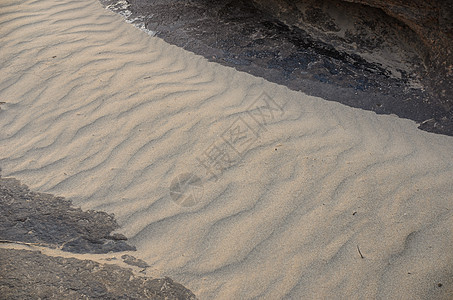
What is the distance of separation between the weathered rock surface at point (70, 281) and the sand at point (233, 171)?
0.29 feet

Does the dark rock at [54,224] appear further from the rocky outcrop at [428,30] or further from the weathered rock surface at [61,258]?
the rocky outcrop at [428,30]

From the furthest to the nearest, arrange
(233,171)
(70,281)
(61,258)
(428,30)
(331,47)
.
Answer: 1. (331,47)
2. (428,30)
3. (233,171)
4. (61,258)
5. (70,281)

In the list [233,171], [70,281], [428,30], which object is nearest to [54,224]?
[70,281]

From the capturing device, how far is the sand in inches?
86.2

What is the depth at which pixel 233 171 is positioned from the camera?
2775 mm

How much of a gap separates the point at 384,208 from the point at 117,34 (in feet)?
9.82

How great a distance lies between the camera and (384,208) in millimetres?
2471

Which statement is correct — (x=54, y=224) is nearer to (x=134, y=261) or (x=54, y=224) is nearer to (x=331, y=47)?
(x=134, y=261)

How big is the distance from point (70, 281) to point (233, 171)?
114cm

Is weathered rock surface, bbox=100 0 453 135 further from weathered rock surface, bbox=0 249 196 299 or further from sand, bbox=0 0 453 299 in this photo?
weathered rock surface, bbox=0 249 196 299

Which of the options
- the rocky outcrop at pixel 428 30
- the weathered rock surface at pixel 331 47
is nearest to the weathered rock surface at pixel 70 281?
the weathered rock surface at pixel 331 47

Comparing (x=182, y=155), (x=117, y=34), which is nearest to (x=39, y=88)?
(x=117, y=34)

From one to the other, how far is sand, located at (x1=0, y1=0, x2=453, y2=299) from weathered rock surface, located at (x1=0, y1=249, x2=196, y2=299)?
0.29ft

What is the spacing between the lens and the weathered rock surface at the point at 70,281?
6.64 feet
